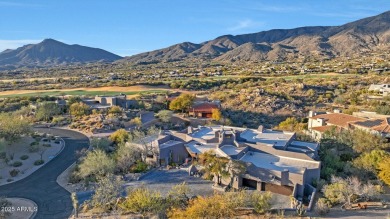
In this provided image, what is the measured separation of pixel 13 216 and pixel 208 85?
6963 centimetres

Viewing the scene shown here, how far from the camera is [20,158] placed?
32.5m

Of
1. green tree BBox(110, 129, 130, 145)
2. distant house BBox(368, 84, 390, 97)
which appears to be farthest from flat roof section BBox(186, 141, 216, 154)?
distant house BBox(368, 84, 390, 97)

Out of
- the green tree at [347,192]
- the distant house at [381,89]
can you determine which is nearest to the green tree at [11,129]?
the green tree at [347,192]

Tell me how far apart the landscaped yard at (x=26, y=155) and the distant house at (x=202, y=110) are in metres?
22.4

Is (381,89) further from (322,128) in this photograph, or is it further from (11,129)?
(11,129)

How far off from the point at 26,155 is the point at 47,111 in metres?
21.2

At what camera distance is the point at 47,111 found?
53094mm

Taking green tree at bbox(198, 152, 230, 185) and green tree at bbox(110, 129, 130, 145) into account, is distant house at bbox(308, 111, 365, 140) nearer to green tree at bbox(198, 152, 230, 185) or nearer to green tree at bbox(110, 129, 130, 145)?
green tree at bbox(198, 152, 230, 185)

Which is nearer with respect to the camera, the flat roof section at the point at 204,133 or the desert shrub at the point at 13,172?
the desert shrub at the point at 13,172

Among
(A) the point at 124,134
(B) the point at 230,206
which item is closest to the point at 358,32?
(A) the point at 124,134

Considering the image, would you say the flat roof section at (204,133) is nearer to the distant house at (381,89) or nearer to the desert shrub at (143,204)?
the desert shrub at (143,204)

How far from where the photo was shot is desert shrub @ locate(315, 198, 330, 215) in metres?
19.9

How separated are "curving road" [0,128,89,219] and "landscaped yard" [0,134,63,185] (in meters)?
0.96

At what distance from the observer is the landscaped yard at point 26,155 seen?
1137 inches
